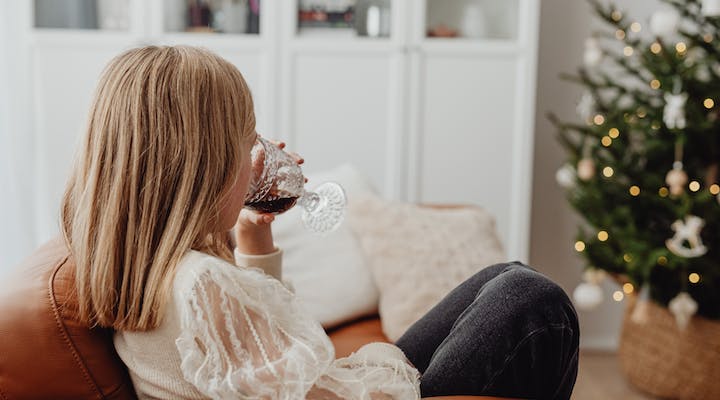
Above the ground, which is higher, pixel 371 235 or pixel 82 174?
pixel 82 174

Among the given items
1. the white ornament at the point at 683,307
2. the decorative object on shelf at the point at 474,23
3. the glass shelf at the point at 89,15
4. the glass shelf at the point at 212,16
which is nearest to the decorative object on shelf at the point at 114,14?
the glass shelf at the point at 89,15

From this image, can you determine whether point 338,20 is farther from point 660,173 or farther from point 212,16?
point 660,173

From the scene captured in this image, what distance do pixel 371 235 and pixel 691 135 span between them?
3.67 ft

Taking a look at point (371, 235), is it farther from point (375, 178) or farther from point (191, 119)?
point (191, 119)

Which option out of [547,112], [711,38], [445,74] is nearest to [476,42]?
[445,74]

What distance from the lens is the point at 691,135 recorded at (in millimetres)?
2445

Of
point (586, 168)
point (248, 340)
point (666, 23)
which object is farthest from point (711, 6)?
point (248, 340)

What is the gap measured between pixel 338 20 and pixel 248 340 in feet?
6.87

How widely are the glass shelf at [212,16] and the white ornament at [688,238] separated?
1.61m

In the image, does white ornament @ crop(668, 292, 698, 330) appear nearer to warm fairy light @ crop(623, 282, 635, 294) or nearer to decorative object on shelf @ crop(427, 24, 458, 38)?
warm fairy light @ crop(623, 282, 635, 294)

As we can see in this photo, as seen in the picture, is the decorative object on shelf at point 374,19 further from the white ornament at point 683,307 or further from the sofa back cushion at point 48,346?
the sofa back cushion at point 48,346

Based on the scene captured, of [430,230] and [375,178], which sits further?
[375,178]

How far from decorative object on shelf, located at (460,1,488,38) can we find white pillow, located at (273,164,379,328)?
111 cm

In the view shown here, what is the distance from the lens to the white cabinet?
2795mm
